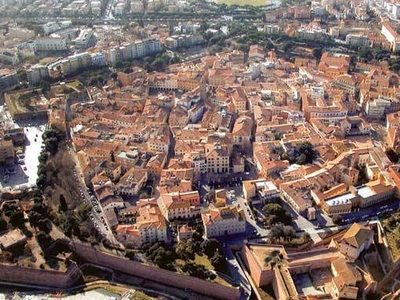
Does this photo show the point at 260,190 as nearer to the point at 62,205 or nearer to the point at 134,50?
the point at 62,205

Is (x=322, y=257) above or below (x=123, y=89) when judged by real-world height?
below

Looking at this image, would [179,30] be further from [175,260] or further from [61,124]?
[175,260]

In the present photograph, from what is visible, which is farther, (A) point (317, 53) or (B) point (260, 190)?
(A) point (317, 53)

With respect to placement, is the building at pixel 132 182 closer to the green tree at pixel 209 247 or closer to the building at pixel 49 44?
the green tree at pixel 209 247

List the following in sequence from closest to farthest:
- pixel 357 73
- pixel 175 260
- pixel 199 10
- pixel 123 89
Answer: pixel 175 260 < pixel 123 89 < pixel 357 73 < pixel 199 10

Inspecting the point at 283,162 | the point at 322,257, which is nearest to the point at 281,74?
the point at 283,162

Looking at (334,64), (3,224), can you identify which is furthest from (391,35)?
(3,224)

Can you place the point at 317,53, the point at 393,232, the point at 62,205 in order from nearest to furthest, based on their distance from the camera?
the point at 393,232
the point at 62,205
the point at 317,53
